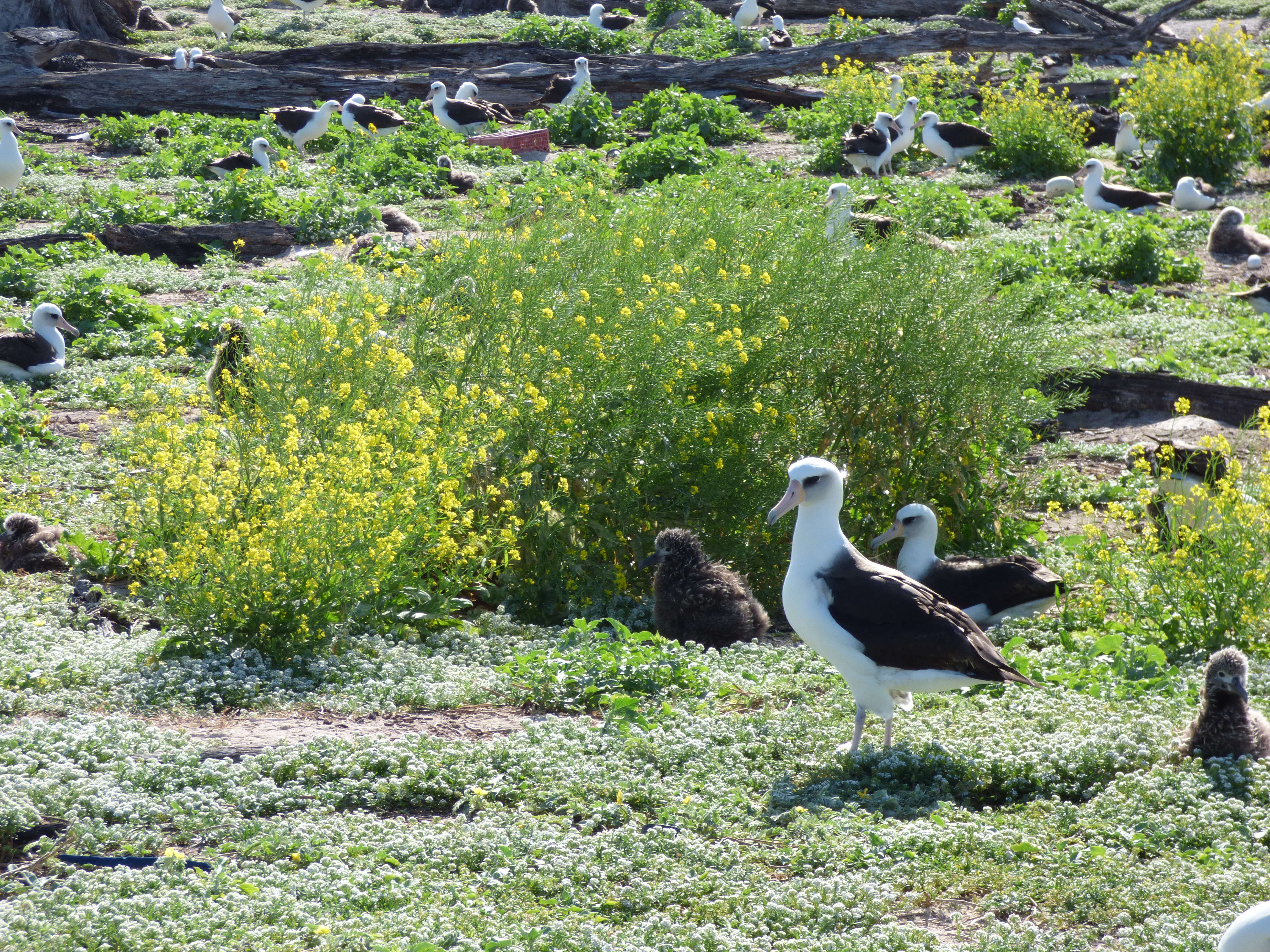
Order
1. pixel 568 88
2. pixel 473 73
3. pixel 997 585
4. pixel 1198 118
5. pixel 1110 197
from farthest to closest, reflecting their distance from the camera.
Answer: pixel 473 73
pixel 568 88
pixel 1198 118
pixel 1110 197
pixel 997 585

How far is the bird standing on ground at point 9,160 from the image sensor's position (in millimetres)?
15812

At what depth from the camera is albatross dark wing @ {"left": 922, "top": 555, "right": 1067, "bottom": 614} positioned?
313 inches

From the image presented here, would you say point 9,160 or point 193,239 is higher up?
point 9,160

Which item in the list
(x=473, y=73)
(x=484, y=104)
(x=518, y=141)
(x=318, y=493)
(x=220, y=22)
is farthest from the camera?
(x=220, y=22)

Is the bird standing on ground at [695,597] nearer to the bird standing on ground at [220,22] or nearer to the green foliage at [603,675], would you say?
the green foliage at [603,675]

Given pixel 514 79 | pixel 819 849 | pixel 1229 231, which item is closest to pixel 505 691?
pixel 819 849

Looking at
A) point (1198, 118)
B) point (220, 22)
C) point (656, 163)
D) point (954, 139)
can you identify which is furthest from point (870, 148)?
point (220, 22)

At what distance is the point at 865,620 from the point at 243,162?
14.6m

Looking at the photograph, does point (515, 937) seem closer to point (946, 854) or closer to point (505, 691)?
point (946, 854)

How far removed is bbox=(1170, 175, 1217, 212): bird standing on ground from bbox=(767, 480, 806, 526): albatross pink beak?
13.9 m

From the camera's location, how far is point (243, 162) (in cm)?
1764

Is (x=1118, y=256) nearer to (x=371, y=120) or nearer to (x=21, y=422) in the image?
(x=21, y=422)

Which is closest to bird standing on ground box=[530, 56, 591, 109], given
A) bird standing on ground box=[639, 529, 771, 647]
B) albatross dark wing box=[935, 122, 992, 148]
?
albatross dark wing box=[935, 122, 992, 148]

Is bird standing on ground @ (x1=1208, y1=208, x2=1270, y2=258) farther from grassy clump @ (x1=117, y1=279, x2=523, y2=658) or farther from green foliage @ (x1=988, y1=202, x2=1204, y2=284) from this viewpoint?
grassy clump @ (x1=117, y1=279, x2=523, y2=658)
